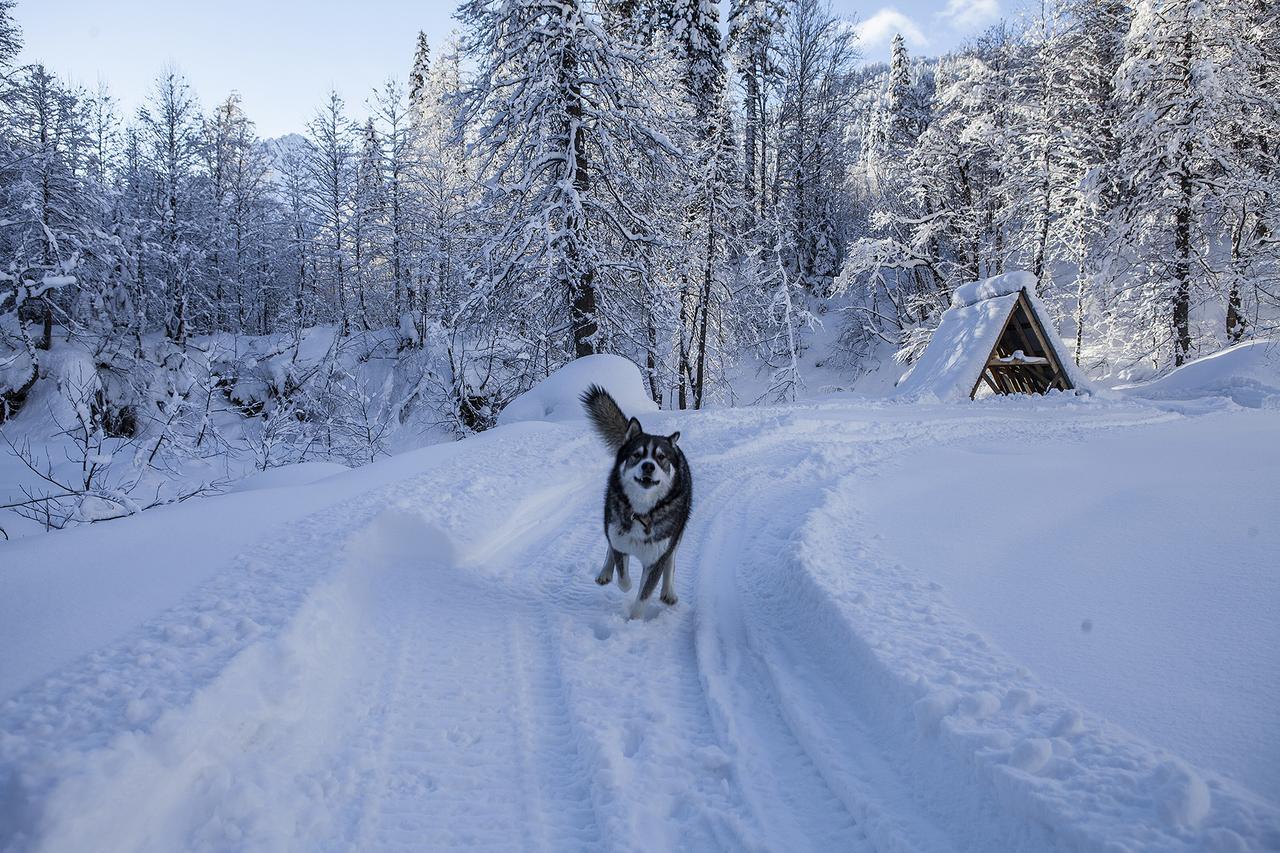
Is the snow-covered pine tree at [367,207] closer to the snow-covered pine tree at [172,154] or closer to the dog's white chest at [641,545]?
the snow-covered pine tree at [172,154]

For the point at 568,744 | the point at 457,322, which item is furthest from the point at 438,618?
the point at 457,322

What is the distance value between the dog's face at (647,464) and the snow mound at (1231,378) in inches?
569

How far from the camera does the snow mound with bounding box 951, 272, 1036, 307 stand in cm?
1516

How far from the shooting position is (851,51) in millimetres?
28156

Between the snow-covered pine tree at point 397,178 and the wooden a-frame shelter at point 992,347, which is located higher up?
the snow-covered pine tree at point 397,178

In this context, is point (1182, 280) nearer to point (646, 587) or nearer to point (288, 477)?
point (646, 587)

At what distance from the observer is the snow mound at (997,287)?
1516 centimetres

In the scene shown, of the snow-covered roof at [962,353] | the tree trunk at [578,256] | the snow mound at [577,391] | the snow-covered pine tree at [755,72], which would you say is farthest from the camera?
the snow-covered pine tree at [755,72]

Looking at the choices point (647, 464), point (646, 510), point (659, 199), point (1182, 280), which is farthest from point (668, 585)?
point (1182, 280)

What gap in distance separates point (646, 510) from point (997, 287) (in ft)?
49.7

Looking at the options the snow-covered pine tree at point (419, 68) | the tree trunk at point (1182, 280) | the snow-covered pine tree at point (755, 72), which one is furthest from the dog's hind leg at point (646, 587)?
the snow-covered pine tree at point (419, 68)

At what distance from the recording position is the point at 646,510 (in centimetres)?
419

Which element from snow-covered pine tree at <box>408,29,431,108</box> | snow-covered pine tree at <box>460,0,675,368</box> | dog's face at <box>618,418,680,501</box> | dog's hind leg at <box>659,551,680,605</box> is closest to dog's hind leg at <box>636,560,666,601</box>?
dog's hind leg at <box>659,551,680,605</box>

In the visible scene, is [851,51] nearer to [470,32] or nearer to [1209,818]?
[470,32]
